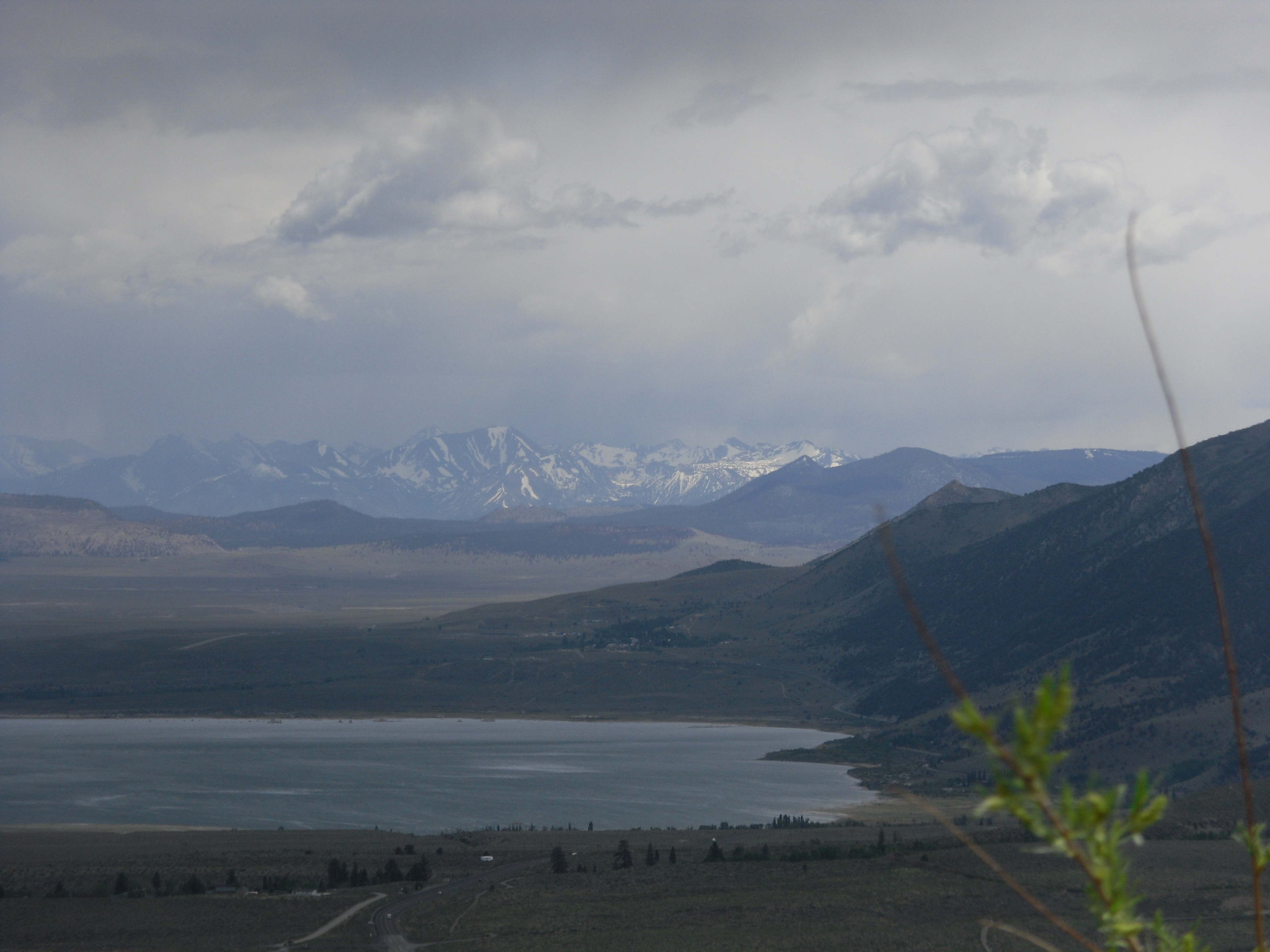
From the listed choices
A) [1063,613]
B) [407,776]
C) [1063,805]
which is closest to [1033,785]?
[1063,805]

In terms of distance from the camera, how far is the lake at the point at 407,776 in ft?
241

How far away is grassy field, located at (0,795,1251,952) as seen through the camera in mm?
40031

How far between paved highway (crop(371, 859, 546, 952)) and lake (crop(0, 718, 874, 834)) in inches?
605

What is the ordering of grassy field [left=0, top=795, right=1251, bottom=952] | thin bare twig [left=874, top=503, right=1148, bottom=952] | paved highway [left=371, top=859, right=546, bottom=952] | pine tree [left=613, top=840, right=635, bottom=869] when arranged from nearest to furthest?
thin bare twig [left=874, top=503, right=1148, bottom=952]
grassy field [left=0, top=795, right=1251, bottom=952]
paved highway [left=371, top=859, right=546, bottom=952]
pine tree [left=613, top=840, right=635, bottom=869]

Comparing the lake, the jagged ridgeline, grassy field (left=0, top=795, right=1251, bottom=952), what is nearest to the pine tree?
grassy field (left=0, top=795, right=1251, bottom=952)

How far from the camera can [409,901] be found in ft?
159

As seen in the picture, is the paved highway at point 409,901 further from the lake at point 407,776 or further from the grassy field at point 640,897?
the lake at point 407,776

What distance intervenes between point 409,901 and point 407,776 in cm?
4028

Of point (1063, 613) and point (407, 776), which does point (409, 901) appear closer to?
point (407, 776)

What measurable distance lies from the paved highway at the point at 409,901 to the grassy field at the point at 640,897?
0.59 metres

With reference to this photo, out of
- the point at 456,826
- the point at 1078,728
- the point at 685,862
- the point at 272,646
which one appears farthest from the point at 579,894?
the point at 272,646

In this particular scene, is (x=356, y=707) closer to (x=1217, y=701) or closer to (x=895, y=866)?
(x=1217, y=701)

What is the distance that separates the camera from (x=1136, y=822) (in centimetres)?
478

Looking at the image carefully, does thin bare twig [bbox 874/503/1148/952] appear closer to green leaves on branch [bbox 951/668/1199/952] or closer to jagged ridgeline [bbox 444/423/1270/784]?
green leaves on branch [bbox 951/668/1199/952]
